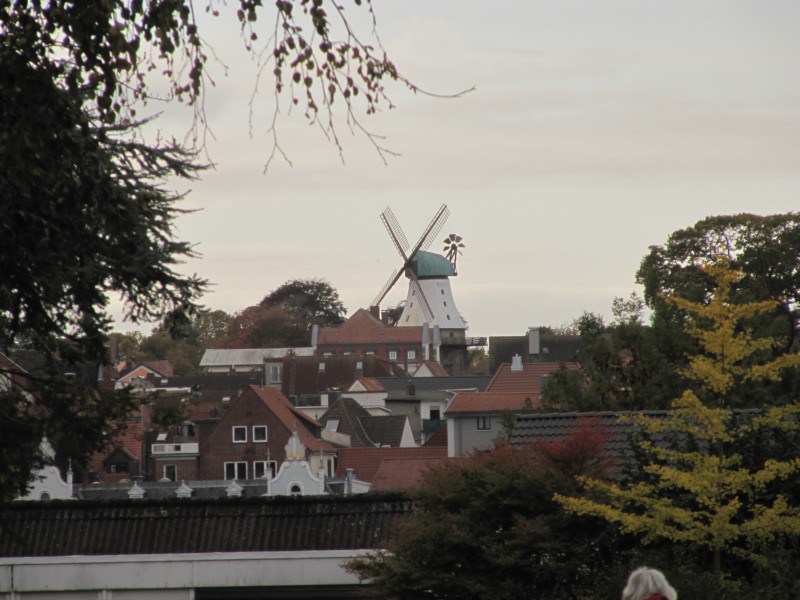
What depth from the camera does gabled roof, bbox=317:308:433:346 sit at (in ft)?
570

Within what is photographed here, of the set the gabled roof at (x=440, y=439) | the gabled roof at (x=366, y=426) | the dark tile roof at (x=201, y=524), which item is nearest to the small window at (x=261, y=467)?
the gabled roof at (x=440, y=439)

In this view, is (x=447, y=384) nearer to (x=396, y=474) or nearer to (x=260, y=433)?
(x=260, y=433)

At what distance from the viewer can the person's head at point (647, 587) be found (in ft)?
24.6

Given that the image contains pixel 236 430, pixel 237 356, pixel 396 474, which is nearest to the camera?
pixel 396 474

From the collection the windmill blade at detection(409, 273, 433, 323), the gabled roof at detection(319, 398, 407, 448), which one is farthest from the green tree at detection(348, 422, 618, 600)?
the windmill blade at detection(409, 273, 433, 323)

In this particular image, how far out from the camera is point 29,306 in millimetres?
16297

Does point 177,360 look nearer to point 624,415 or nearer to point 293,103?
point 624,415

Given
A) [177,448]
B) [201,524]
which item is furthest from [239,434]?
[201,524]

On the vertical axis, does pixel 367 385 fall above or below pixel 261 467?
above

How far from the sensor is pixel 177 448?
85.0m

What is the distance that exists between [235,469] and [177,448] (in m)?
3.78

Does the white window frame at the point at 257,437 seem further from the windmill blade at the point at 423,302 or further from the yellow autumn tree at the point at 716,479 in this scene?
the windmill blade at the point at 423,302

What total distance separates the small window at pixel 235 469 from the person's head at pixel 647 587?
7825 cm

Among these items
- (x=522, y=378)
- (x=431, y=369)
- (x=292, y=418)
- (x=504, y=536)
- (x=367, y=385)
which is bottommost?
(x=504, y=536)
